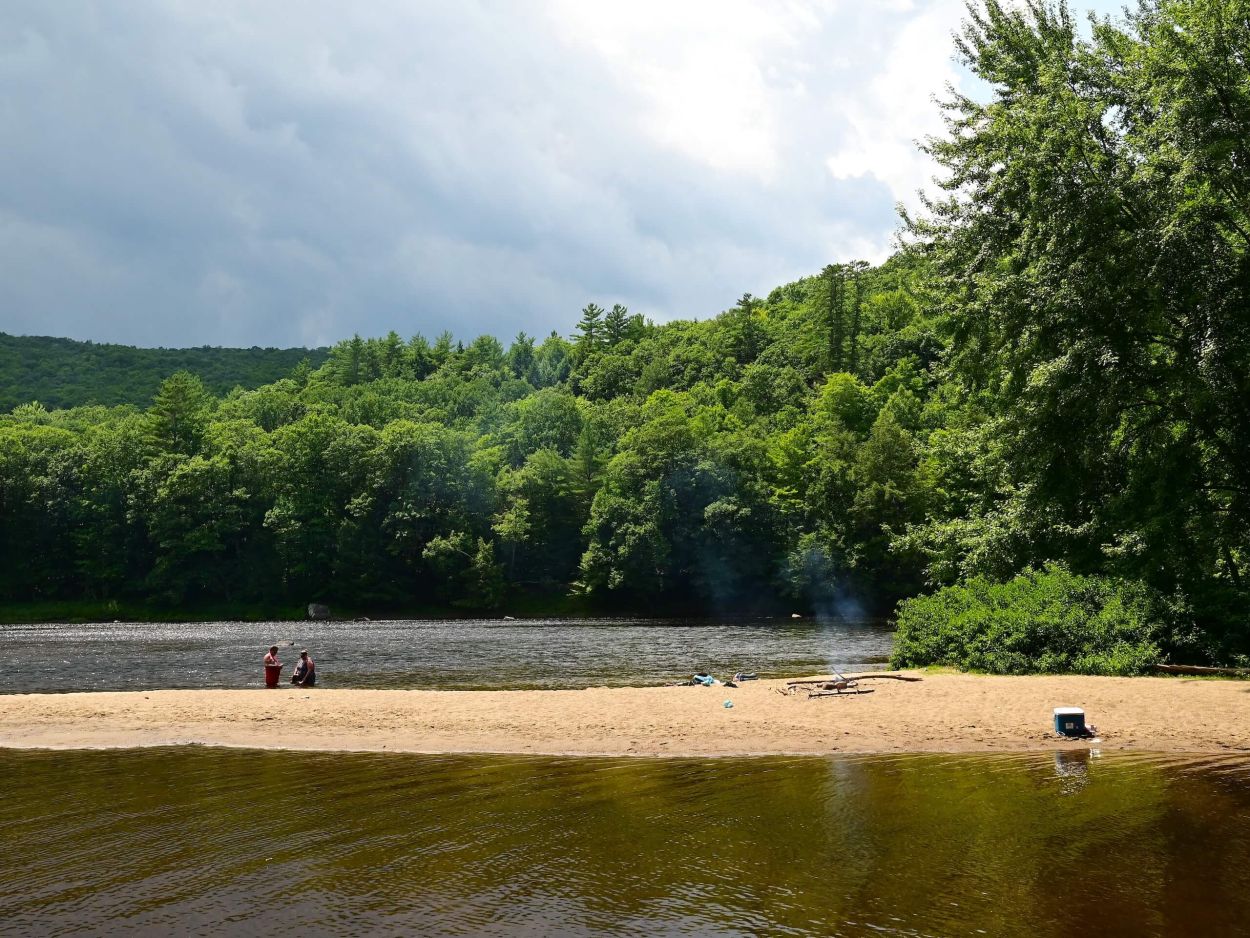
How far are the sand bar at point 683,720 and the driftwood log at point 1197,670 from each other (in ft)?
5.84

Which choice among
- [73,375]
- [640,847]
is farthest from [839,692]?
[73,375]

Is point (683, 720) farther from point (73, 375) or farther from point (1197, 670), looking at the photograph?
point (73, 375)

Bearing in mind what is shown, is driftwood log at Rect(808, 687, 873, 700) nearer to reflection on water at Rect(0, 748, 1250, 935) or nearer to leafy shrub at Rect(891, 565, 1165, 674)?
leafy shrub at Rect(891, 565, 1165, 674)

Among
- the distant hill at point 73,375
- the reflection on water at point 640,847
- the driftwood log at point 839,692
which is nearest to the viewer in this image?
the reflection on water at point 640,847

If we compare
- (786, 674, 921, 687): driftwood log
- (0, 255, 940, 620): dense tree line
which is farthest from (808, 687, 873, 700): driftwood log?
(0, 255, 940, 620): dense tree line

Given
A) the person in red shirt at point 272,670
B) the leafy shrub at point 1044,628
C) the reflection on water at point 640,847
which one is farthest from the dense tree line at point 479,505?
the reflection on water at point 640,847

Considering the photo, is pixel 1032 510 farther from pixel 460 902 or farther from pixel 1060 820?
pixel 460 902

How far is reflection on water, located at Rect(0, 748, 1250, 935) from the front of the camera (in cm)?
943

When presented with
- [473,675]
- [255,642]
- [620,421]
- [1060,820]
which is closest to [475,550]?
[620,421]

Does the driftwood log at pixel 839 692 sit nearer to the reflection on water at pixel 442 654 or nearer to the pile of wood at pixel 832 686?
the pile of wood at pixel 832 686

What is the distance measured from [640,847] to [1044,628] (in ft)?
57.9

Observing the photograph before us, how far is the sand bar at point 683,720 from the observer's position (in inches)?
698

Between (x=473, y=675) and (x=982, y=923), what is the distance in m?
26.8

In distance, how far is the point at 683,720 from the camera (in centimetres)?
1992
